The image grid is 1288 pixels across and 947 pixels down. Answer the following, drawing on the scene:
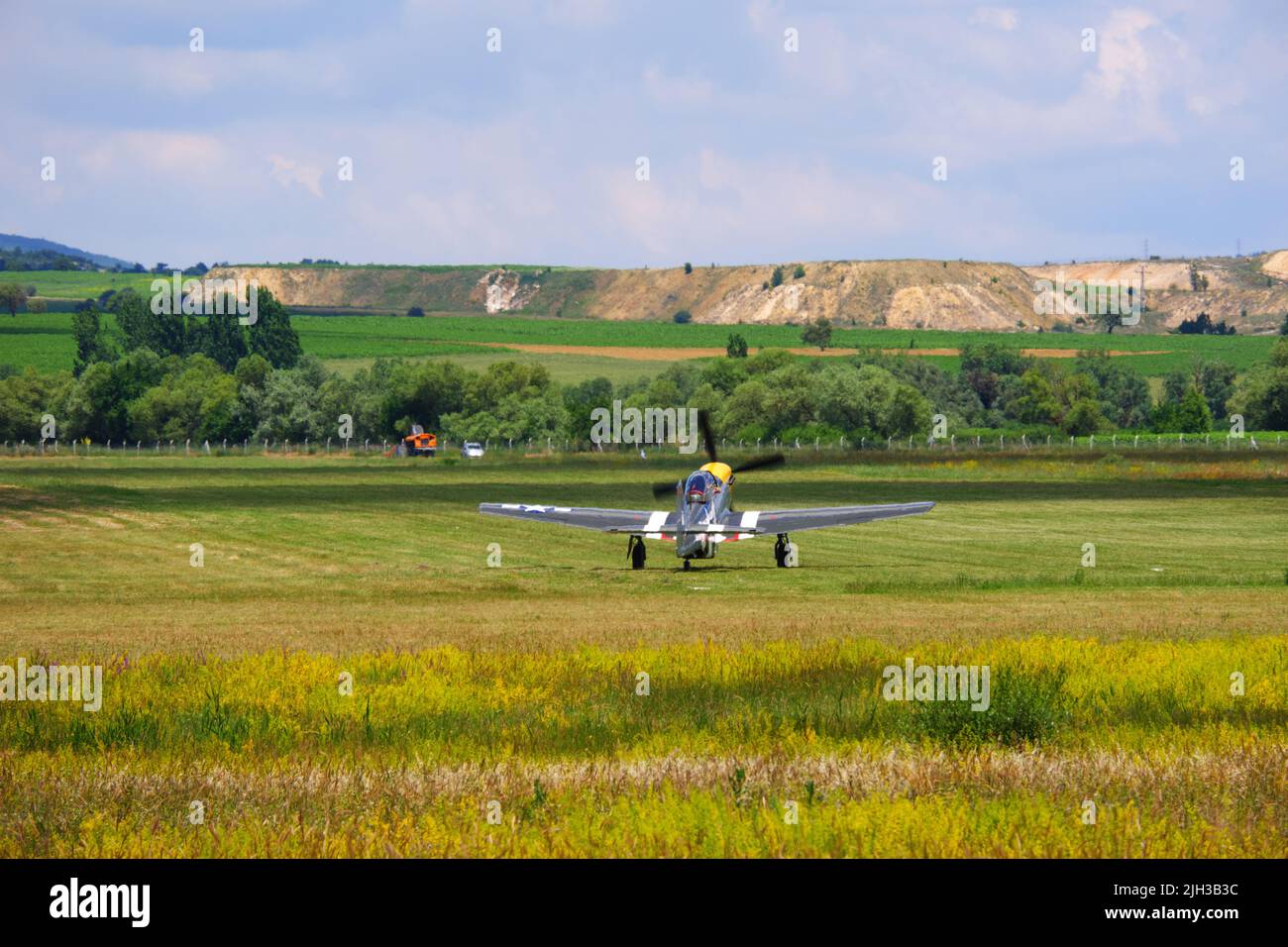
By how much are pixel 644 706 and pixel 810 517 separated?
25.4 m

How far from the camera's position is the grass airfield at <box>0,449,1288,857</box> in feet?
36.0

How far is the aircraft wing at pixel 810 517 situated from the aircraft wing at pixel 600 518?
1.91 meters

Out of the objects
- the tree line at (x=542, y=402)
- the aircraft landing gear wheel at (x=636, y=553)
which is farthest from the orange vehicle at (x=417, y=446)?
the aircraft landing gear wheel at (x=636, y=553)

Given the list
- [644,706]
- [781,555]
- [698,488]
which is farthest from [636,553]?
Result: [644,706]

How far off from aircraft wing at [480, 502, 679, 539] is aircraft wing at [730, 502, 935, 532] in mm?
1913

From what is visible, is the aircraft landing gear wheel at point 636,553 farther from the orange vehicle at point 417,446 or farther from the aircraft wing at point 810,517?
the orange vehicle at point 417,446

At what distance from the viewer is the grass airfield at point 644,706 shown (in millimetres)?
10977

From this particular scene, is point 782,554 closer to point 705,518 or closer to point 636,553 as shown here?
point 705,518

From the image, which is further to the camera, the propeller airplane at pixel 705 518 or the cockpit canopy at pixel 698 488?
the propeller airplane at pixel 705 518

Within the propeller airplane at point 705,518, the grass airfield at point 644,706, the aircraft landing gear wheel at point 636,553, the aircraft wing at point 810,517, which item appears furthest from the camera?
the aircraft landing gear wheel at point 636,553

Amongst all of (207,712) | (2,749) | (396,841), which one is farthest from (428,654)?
(396,841)

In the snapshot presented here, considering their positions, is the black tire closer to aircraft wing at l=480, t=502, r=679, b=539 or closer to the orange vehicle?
aircraft wing at l=480, t=502, r=679, b=539
